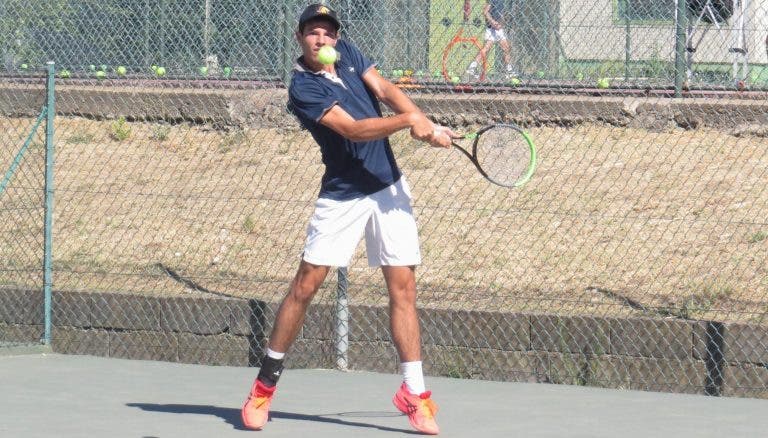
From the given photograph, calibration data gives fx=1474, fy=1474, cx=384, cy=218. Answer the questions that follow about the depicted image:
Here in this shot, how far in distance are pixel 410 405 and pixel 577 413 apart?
38.2 inches

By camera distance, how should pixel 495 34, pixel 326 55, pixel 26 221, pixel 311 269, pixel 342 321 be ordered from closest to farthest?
pixel 326 55 → pixel 311 269 → pixel 342 321 → pixel 495 34 → pixel 26 221

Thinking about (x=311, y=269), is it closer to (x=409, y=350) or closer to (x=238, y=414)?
(x=409, y=350)

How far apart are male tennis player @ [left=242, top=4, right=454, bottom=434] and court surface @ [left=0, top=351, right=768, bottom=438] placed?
0.91 ft

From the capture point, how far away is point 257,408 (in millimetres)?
6383

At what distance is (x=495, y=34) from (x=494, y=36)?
0.03 m

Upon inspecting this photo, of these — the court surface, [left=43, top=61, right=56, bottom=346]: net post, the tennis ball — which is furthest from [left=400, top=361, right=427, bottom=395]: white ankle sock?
[left=43, top=61, right=56, bottom=346]: net post

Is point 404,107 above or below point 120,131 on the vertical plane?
above

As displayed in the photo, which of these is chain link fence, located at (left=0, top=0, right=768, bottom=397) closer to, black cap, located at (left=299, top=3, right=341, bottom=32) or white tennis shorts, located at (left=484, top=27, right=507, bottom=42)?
white tennis shorts, located at (left=484, top=27, right=507, bottom=42)

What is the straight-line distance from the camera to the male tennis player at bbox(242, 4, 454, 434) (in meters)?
6.27

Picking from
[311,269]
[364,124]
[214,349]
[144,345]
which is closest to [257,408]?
[311,269]

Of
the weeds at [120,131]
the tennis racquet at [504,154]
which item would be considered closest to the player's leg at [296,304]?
the tennis racquet at [504,154]

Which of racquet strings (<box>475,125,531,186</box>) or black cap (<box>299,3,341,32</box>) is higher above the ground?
black cap (<box>299,3,341,32</box>)

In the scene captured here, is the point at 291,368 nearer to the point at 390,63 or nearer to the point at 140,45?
the point at 390,63

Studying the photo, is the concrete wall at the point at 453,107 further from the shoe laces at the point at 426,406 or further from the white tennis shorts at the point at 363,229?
the shoe laces at the point at 426,406
